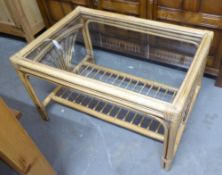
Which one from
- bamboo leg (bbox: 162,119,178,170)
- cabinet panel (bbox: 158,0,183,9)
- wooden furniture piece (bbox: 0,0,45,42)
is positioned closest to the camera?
bamboo leg (bbox: 162,119,178,170)

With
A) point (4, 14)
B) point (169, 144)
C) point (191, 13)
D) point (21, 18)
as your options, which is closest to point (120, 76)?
point (191, 13)

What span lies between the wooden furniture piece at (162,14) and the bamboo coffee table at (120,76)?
0.05 m

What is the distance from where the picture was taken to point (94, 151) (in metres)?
1.21

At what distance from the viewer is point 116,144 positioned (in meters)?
1.23

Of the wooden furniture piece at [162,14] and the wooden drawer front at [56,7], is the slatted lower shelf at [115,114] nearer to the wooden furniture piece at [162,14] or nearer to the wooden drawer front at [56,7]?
the wooden furniture piece at [162,14]

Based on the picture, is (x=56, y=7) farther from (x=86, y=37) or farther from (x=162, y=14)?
(x=162, y=14)

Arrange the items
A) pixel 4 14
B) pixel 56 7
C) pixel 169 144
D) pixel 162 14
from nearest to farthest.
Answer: pixel 169 144, pixel 162 14, pixel 56 7, pixel 4 14

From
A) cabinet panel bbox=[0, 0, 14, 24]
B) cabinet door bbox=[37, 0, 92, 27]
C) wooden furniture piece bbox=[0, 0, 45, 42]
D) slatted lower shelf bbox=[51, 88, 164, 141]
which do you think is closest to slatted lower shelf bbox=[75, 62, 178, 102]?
slatted lower shelf bbox=[51, 88, 164, 141]

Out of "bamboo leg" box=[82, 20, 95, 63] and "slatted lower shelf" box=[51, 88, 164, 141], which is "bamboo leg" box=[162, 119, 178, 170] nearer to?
"slatted lower shelf" box=[51, 88, 164, 141]

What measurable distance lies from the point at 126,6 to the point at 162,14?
0.22 meters

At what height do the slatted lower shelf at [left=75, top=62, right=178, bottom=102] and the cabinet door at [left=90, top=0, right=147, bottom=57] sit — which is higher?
the cabinet door at [left=90, top=0, right=147, bottom=57]

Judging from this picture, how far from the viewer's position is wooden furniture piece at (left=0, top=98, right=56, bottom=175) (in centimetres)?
53

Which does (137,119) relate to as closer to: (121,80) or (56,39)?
(121,80)

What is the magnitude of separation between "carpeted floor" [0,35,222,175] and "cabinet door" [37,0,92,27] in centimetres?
69
